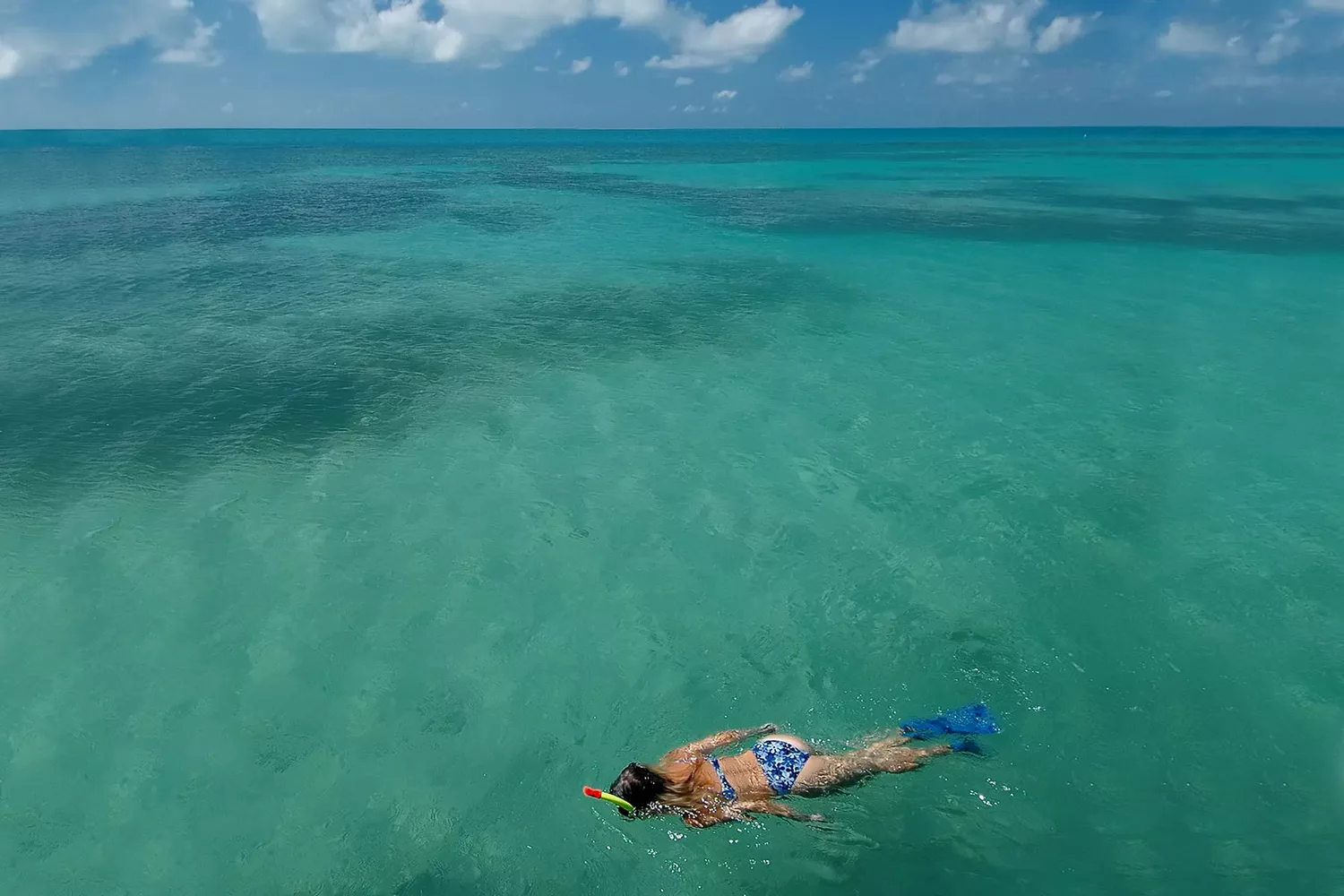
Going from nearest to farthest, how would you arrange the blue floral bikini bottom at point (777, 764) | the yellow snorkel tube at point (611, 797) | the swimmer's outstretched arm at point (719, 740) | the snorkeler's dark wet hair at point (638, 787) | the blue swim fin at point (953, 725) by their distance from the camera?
1. the yellow snorkel tube at point (611, 797)
2. the snorkeler's dark wet hair at point (638, 787)
3. the blue floral bikini bottom at point (777, 764)
4. the swimmer's outstretched arm at point (719, 740)
5. the blue swim fin at point (953, 725)

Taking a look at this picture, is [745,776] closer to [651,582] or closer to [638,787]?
[638,787]

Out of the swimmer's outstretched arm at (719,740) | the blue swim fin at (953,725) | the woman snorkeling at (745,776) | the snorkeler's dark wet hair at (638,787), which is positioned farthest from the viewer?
the blue swim fin at (953,725)

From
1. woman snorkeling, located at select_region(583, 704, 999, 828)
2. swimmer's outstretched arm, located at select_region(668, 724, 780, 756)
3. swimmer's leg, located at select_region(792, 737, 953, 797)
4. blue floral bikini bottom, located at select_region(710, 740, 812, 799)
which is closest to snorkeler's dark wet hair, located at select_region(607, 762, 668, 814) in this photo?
woman snorkeling, located at select_region(583, 704, 999, 828)

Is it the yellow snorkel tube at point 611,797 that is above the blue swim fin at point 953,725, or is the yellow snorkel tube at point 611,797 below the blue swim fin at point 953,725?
above

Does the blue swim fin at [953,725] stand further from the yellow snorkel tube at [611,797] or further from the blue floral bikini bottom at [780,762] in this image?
the yellow snorkel tube at [611,797]

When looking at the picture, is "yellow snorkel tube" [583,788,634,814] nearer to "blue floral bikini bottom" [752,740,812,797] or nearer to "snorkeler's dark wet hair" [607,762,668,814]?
"snorkeler's dark wet hair" [607,762,668,814]

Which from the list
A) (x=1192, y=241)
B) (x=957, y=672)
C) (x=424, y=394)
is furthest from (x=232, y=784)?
(x=1192, y=241)

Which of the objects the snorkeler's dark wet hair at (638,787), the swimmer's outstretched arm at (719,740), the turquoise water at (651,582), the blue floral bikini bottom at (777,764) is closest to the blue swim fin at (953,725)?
the turquoise water at (651,582)
